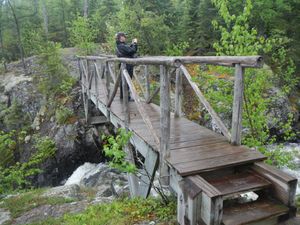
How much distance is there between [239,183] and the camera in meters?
3.75

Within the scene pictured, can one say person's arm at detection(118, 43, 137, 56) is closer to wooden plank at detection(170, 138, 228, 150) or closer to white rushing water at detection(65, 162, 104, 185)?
wooden plank at detection(170, 138, 228, 150)

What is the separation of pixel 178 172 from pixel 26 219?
458 centimetres

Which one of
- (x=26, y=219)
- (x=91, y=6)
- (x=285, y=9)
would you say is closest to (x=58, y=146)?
(x=26, y=219)

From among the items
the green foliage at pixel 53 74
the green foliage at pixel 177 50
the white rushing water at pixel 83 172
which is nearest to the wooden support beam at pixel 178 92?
the white rushing water at pixel 83 172

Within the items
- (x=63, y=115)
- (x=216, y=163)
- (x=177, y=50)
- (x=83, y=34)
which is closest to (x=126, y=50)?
(x=216, y=163)

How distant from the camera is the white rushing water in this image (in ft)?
40.2

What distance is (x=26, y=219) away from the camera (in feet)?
21.3

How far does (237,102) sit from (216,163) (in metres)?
1.01

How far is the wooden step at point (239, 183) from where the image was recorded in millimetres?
3576

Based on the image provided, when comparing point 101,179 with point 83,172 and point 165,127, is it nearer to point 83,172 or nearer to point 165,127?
point 83,172

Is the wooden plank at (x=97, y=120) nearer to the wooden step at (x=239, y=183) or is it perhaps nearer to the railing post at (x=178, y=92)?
the railing post at (x=178, y=92)

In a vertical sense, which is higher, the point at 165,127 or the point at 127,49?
the point at 127,49

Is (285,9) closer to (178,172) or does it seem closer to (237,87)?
(237,87)

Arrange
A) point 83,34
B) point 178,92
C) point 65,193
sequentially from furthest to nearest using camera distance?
point 83,34 < point 65,193 < point 178,92
